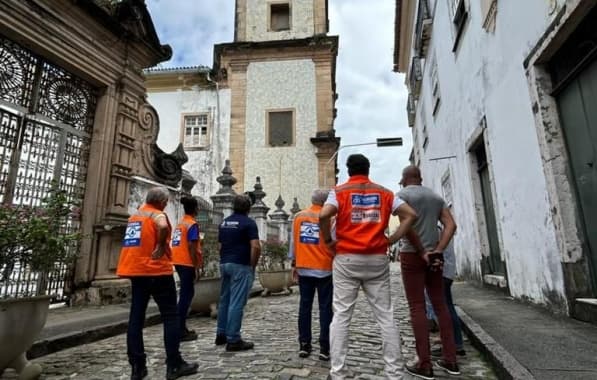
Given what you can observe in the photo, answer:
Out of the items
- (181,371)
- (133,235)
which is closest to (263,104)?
(133,235)

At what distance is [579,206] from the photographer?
13.8 feet

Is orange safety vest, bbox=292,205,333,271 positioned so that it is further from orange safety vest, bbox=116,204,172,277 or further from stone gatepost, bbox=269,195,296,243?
stone gatepost, bbox=269,195,296,243

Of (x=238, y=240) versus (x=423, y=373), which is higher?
(x=238, y=240)

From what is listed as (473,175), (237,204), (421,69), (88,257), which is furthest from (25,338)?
(421,69)

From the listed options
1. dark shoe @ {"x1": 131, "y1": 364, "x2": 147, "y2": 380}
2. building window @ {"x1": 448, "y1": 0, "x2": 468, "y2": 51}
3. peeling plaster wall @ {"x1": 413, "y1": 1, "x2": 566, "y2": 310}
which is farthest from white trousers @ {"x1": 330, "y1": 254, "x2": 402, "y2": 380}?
building window @ {"x1": 448, "y1": 0, "x2": 468, "y2": 51}

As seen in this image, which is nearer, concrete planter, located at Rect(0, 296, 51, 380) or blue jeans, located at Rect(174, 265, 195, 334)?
concrete planter, located at Rect(0, 296, 51, 380)

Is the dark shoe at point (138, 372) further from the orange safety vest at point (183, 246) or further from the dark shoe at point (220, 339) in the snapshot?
the orange safety vest at point (183, 246)

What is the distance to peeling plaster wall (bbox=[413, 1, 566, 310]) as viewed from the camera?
15.5 feet

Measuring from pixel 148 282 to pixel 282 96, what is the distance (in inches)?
753

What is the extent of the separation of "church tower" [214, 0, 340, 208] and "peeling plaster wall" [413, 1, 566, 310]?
37.0 ft

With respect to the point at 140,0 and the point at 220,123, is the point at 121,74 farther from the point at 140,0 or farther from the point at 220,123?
the point at 220,123

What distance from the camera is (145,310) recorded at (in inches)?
127

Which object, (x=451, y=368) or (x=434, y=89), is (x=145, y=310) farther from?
(x=434, y=89)

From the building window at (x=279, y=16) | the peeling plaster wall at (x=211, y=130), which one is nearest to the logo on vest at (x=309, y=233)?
the peeling plaster wall at (x=211, y=130)
